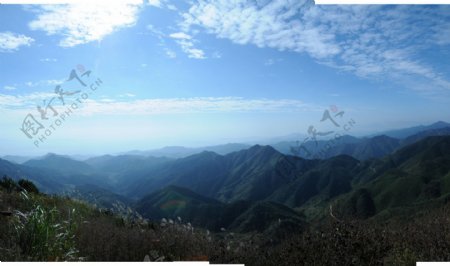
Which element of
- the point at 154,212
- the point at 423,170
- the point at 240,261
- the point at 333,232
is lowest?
the point at 154,212

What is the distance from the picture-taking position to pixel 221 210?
5832 inches

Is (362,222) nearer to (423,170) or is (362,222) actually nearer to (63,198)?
(63,198)

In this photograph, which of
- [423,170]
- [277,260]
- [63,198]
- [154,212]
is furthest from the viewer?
[154,212]

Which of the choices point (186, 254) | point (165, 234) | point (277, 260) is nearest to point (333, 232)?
point (277, 260)

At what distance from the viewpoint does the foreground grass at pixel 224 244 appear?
17.1ft

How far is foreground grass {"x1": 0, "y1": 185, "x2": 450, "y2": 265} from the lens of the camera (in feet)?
17.1

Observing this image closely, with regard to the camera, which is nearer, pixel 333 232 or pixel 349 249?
pixel 349 249

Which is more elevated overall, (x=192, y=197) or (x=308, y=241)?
(x=308, y=241)

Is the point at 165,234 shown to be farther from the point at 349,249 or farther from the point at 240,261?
the point at 349,249

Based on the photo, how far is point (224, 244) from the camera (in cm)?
654

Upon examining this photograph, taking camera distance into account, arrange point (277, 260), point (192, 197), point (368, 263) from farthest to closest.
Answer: point (192, 197)
point (277, 260)
point (368, 263)

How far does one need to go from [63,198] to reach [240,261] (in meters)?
6.69

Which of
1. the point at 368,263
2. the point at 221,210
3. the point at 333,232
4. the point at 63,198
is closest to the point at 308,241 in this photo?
the point at 333,232

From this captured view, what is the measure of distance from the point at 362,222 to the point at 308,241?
38.5 inches
